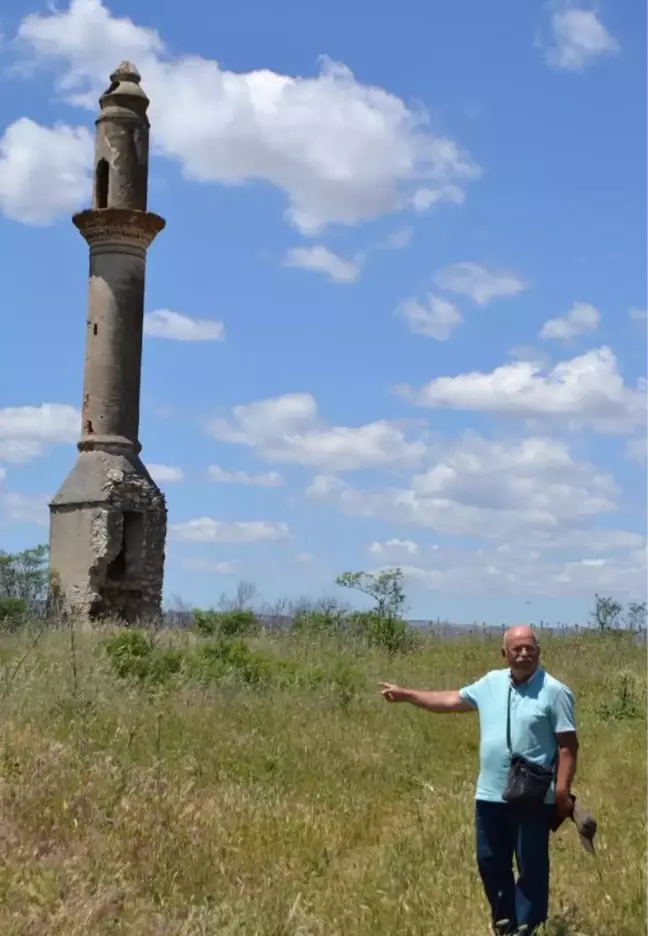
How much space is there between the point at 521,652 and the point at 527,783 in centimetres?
63

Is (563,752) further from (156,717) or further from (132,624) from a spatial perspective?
(132,624)

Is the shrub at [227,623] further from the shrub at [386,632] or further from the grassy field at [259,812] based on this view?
the grassy field at [259,812]

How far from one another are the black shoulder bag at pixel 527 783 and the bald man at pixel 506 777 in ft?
0.10

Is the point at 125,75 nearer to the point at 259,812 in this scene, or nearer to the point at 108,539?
the point at 108,539

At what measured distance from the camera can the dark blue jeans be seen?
217 inches

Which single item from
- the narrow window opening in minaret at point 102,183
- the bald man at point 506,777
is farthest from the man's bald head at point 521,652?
the narrow window opening in minaret at point 102,183

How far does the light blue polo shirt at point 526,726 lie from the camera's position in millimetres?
5582

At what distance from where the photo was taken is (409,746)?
10828 millimetres

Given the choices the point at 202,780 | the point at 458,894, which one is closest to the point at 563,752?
the point at 458,894

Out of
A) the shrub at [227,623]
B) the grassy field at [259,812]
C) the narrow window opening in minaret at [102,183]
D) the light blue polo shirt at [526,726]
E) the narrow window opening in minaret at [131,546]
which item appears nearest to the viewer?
the light blue polo shirt at [526,726]

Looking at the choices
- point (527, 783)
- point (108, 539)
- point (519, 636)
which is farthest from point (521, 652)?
point (108, 539)

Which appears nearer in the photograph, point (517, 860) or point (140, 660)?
point (517, 860)

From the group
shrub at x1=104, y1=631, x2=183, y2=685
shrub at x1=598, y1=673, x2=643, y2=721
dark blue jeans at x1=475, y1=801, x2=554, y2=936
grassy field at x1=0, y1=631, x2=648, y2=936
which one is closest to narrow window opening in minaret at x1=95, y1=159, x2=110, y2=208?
shrub at x1=104, y1=631, x2=183, y2=685

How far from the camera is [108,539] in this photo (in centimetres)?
2333
